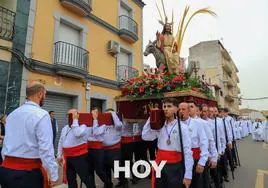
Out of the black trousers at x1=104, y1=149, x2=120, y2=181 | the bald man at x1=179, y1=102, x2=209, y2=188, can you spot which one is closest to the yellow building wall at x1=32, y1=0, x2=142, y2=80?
the black trousers at x1=104, y1=149, x2=120, y2=181

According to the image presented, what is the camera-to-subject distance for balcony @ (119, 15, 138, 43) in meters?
13.0

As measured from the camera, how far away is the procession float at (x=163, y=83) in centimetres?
453

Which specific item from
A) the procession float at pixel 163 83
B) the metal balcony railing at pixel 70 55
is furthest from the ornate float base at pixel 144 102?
the metal balcony railing at pixel 70 55

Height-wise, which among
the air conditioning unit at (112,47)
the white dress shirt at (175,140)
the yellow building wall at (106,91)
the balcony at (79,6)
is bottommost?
the white dress shirt at (175,140)

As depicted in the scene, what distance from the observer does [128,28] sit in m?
13.8

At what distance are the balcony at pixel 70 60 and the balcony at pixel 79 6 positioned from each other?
1.72 meters

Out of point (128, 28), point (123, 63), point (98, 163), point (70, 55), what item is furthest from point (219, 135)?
point (128, 28)

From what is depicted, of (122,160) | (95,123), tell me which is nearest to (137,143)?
(122,160)

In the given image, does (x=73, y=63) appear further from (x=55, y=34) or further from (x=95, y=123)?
(x=95, y=123)

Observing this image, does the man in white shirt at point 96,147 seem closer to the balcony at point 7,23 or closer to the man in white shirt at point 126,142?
the man in white shirt at point 126,142

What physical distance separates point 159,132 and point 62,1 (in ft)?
27.6

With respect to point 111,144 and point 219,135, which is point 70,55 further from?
point 219,135

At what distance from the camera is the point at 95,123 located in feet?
16.1

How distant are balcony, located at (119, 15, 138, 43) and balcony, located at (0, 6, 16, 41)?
6212 mm
